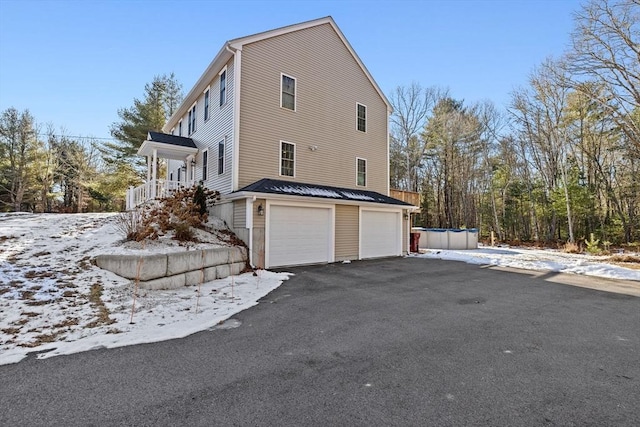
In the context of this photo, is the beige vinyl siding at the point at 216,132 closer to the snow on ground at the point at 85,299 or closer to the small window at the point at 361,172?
the snow on ground at the point at 85,299

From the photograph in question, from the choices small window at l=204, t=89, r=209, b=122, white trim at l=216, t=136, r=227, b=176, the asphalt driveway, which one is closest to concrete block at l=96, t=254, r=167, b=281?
the asphalt driveway

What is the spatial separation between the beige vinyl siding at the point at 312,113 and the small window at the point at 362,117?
0.74ft

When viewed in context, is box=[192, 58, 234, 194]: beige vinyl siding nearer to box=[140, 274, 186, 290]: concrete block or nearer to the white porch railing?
the white porch railing

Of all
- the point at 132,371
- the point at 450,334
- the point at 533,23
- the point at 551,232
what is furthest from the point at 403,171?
the point at 132,371

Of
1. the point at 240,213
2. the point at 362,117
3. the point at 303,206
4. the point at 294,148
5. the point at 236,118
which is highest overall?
the point at 362,117

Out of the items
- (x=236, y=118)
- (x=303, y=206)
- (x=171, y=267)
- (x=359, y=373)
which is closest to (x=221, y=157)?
(x=236, y=118)

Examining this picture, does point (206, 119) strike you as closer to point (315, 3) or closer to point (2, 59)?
point (315, 3)

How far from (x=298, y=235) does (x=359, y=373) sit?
7.25m

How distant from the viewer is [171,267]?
6.24 m

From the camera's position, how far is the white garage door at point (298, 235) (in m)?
9.55

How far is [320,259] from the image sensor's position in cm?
1068

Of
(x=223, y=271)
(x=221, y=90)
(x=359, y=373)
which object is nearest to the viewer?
(x=359, y=373)

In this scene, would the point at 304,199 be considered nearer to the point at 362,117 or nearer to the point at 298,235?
the point at 298,235

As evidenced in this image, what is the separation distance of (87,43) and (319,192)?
35.6ft
